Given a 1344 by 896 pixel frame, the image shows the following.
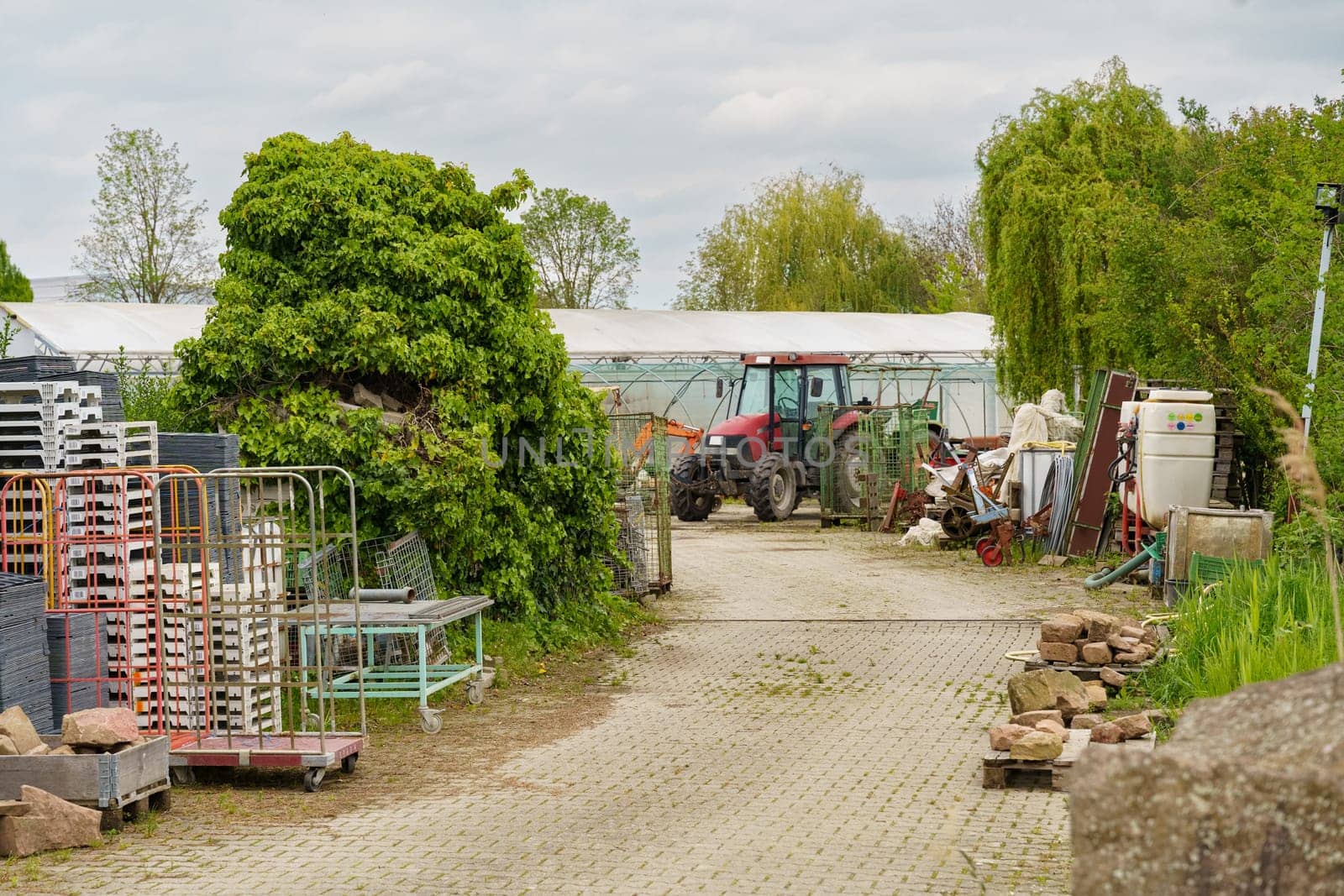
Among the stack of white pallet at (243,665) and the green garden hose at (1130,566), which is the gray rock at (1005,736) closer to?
the stack of white pallet at (243,665)

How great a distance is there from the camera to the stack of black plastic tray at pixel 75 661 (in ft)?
26.9

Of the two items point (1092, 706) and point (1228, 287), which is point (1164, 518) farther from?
point (1092, 706)

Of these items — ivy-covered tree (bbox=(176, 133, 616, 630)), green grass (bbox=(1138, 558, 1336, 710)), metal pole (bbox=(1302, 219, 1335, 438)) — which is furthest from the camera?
metal pole (bbox=(1302, 219, 1335, 438))

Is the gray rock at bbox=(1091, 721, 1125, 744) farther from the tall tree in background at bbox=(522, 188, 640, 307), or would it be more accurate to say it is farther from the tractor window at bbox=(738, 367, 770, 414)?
the tall tree in background at bbox=(522, 188, 640, 307)

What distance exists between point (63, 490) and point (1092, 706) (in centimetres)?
654

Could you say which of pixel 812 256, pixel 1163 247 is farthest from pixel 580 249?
pixel 1163 247

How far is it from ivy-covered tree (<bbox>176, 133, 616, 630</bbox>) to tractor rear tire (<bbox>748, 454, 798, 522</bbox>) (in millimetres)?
11654

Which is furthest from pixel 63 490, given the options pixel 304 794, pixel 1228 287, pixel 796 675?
pixel 1228 287

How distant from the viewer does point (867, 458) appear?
73.0 feet

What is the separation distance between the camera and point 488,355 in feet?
38.1

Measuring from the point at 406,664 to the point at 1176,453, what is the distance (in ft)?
28.7

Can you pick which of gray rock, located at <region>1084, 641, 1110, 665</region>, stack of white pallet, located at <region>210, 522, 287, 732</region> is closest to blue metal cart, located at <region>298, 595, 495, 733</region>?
stack of white pallet, located at <region>210, 522, 287, 732</region>

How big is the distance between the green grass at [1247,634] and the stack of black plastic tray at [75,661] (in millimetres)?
6250

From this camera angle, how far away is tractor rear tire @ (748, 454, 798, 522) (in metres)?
23.7
